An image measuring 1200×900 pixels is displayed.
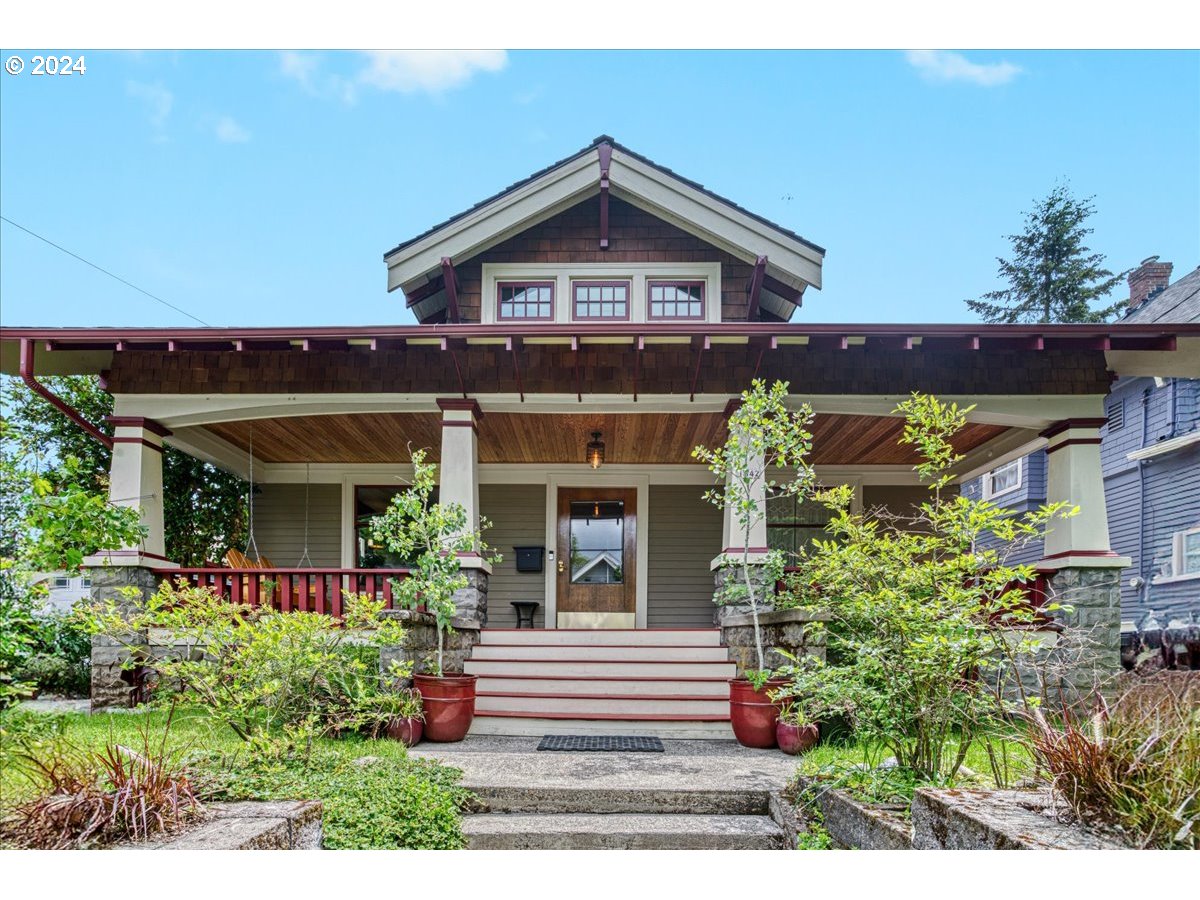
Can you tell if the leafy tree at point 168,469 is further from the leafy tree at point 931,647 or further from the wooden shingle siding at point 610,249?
the leafy tree at point 931,647

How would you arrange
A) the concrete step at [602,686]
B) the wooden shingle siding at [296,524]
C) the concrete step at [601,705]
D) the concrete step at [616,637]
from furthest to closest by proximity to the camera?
the wooden shingle siding at [296,524]
the concrete step at [616,637]
the concrete step at [602,686]
the concrete step at [601,705]

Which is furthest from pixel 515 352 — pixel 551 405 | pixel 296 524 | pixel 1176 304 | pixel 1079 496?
pixel 1176 304

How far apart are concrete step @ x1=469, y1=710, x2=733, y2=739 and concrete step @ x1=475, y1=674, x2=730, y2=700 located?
0.28 meters

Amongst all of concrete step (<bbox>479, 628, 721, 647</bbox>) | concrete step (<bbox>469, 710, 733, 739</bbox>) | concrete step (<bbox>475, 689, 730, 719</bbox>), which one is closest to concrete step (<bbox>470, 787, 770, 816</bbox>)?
concrete step (<bbox>469, 710, 733, 739</bbox>)

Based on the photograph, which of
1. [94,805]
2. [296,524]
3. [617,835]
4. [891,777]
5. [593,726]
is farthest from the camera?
[296,524]

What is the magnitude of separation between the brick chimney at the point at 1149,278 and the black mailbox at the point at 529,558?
11.7 metres

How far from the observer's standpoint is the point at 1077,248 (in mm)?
20438

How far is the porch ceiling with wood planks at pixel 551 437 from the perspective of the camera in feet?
24.4

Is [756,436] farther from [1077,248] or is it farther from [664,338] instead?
[1077,248]

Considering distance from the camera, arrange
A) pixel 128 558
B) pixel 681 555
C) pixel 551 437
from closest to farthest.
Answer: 1. pixel 128 558
2. pixel 551 437
3. pixel 681 555

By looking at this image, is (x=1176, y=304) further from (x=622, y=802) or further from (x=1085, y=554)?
(x=622, y=802)

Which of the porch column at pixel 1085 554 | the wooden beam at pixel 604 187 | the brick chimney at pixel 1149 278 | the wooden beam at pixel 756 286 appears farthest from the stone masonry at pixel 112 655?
the brick chimney at pixel 1149 278

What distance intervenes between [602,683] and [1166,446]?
31.7 ft

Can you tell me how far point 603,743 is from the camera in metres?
5.30
